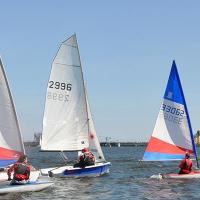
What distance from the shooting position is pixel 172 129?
31859mm

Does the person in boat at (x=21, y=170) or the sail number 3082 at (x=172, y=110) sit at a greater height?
the sail number 3082 at (x=172, y=110)

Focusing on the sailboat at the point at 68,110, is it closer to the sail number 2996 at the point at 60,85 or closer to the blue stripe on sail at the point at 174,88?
the sail number 2996 at the point at 60,85

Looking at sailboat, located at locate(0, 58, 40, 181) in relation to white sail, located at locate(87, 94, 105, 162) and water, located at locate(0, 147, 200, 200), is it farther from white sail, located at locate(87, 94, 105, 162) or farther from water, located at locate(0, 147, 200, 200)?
white sail, located at locate(87, 94, 105, 162)

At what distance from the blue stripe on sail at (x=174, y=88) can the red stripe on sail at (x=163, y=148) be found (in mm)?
2974

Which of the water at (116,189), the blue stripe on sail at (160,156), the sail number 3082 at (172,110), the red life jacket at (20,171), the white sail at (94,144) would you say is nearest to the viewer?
the red life jacket at (20,171)

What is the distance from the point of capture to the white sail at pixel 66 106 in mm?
31875

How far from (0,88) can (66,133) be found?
38.1 ft

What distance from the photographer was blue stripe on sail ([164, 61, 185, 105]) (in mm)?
32125

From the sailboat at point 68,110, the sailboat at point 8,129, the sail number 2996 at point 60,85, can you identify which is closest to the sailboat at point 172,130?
the sailboat at point 68,110

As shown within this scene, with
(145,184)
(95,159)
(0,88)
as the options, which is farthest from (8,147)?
(95,159)

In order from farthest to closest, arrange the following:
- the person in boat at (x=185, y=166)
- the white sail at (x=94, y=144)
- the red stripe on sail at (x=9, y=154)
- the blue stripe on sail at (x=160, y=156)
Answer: the white sail at (x=94, y=144), the blue stripe on sail at (x=160, y=156), the person in boat at (x=185, y=166), the red stripe on sail at (x=9, y=154)

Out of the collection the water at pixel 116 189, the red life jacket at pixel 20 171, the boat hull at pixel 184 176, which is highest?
the red life jacket at pixel 20 171

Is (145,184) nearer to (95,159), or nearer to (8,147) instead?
(95,159)

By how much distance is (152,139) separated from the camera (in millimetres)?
32000
